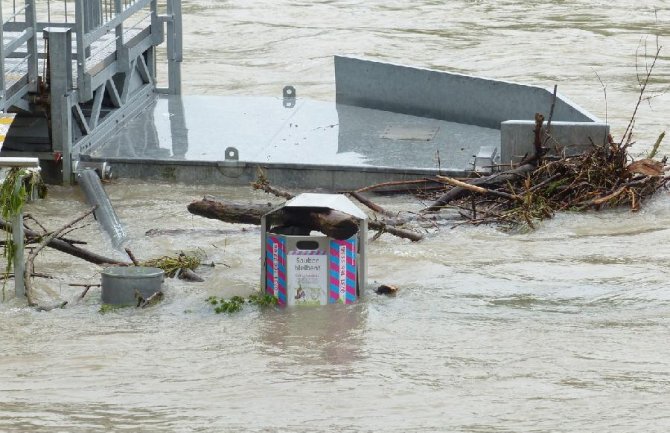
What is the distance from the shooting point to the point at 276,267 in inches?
351

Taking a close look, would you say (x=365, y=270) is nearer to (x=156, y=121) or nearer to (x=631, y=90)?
(x=156, y=121)

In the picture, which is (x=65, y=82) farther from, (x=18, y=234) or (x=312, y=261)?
(x=312, y=261)

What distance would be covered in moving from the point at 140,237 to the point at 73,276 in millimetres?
1351

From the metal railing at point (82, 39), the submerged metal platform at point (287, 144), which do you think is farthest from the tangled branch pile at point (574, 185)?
the metal railing at point (82, 39)

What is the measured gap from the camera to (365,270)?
9.09 metres

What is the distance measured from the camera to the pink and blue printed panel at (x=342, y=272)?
8.77m

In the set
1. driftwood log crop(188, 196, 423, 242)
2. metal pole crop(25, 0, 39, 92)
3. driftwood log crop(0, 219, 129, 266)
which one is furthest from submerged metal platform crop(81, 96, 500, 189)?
driftwood log crop(0, 219, 129, 266)

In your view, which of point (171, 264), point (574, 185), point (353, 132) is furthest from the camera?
point (353, 132)

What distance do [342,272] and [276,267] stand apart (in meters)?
0.44

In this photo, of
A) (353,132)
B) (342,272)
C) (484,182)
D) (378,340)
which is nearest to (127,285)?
(342,272)

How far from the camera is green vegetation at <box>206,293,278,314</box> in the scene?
29.2 feet

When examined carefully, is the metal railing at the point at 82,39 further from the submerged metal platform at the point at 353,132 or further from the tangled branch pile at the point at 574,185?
the tangled branch pile at the point at 574,185

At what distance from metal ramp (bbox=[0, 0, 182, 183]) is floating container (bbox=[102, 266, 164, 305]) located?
11.2ft

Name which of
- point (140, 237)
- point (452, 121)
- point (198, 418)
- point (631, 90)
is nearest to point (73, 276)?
point (140, 237)
